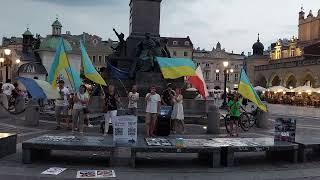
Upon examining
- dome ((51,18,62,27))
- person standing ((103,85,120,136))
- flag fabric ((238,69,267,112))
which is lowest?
person standing ((103,85,120,136))

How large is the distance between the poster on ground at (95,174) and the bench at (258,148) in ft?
9.55

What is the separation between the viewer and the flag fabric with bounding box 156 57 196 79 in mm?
21609

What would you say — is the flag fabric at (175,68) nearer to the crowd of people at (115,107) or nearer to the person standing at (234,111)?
the crowd of people at (115,107)

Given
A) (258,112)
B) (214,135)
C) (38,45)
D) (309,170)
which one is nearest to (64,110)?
(214,135)

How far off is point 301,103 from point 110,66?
158ft

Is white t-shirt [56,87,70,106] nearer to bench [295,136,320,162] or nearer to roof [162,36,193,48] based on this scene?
bench [295,136,320,162]

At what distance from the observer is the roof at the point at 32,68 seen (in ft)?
354

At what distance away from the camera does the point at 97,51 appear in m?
122

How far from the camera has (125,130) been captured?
11.8 metres

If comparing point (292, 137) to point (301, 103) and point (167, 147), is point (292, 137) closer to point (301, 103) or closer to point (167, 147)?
point (167, 147)

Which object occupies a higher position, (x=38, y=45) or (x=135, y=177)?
(x=38, y=45)

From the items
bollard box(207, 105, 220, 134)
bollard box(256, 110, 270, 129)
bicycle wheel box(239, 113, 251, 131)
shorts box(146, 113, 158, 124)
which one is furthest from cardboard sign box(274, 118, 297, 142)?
bollard box(256, 110, 270, 129)

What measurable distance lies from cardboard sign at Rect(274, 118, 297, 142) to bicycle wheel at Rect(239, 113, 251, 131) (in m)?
8.31

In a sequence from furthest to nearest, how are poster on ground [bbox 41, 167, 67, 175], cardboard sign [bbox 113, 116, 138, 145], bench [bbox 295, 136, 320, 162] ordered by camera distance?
bench [bbox 295, 136, 320, 162] → cardboard sign [bbox 113, 116, 138, 145] → poster on ground [bbox 41, 167, 67, 175]
